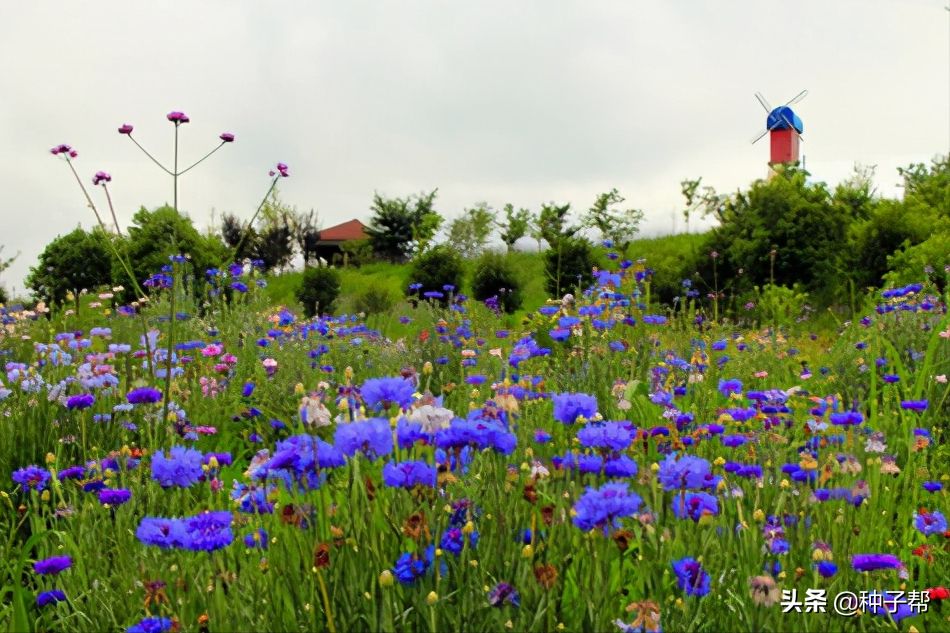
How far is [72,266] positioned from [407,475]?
18974mm

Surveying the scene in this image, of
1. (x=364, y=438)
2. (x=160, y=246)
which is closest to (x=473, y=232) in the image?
(x=160, y=246)

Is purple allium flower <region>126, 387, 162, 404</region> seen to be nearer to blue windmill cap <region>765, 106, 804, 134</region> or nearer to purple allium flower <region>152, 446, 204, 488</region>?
purple allium flower <region>152, 446, 204, 488</region>

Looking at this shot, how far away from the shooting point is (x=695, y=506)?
82.6 inches

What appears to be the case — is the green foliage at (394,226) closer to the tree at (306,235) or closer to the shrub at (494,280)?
the tree at (306,235)

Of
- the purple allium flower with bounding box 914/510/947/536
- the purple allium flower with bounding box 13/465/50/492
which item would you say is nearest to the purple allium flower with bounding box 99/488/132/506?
the purple allium flower with bounding box 13/465/50/492

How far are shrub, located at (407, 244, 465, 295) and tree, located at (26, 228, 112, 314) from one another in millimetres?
6761

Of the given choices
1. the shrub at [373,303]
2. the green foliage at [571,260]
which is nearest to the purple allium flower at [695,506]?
the green foliage at [571,260]

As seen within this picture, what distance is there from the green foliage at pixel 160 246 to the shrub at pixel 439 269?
5.59m

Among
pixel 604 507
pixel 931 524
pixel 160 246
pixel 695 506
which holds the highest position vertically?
pixel 160 246

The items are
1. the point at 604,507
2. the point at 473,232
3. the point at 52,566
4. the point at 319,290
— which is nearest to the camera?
the point at 604,507

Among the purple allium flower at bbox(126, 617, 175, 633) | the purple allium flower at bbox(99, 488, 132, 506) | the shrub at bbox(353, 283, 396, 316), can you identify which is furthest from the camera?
the shrub at bbox(353, 283, 396, 316)

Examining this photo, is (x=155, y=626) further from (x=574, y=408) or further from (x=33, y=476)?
(x=33, y=476)

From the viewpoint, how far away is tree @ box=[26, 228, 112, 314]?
1842 cm

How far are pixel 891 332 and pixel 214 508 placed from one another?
5.05m
